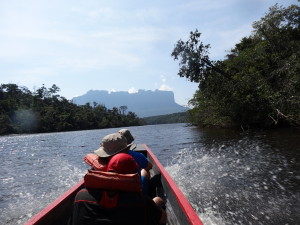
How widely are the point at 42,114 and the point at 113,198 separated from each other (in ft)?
277

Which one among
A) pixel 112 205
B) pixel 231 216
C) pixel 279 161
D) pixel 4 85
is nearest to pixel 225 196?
pixel 231 216

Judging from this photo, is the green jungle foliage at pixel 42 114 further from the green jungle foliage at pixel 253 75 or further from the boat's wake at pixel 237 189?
the boat's wake at pixel 237 189

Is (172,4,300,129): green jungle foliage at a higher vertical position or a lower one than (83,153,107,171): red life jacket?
higher

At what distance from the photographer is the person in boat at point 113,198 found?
2.13 m

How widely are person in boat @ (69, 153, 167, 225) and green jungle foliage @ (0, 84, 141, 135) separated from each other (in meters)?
73.9

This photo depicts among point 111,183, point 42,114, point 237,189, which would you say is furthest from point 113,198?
point 42,114

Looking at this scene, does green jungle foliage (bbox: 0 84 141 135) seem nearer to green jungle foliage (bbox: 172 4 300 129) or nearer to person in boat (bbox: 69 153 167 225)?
green jungle foliage (bbox: 172 4 300 129)

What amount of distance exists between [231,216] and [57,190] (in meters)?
5.72

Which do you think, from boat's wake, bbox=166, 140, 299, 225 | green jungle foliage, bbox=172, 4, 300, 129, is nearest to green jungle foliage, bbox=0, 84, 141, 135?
green jungle foliage, bbox=172, 4, 300, 129

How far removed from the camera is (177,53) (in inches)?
918

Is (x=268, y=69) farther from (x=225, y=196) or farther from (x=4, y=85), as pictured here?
(x=4, y=85)

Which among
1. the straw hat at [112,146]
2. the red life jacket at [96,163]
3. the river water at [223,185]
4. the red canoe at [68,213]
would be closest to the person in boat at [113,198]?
the red life jacket at [96,163]

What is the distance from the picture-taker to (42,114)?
79562 mm

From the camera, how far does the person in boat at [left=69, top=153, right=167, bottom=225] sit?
2.13 meters
